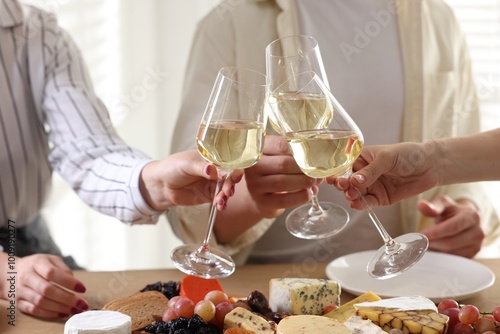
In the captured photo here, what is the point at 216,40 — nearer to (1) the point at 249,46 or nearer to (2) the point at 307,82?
(1) the point at 249,46

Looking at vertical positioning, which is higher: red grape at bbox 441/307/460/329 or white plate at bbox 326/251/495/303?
red grape at bbox 441/307/460/329

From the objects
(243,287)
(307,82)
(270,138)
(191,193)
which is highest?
(307,82)

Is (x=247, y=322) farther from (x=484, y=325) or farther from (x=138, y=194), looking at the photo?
(x=138, y=194)

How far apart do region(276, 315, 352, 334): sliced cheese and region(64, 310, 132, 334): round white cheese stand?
241 mm

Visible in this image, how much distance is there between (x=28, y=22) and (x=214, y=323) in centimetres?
99

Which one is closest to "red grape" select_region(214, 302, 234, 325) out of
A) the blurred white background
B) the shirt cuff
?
the shirt cuff

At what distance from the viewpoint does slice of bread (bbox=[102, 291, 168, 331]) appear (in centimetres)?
118

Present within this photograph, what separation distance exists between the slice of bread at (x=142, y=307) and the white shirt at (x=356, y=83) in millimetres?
657

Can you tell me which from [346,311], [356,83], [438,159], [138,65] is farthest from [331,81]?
[138,65]

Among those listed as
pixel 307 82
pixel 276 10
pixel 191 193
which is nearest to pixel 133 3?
pixel 276 10

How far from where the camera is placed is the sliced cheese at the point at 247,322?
1110 millimetres

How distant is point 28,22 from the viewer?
5.77 feet

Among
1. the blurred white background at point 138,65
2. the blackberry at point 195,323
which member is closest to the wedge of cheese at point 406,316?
the blackberry at point 195,323

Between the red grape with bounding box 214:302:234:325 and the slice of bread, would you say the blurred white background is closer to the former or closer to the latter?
the slice of bread
